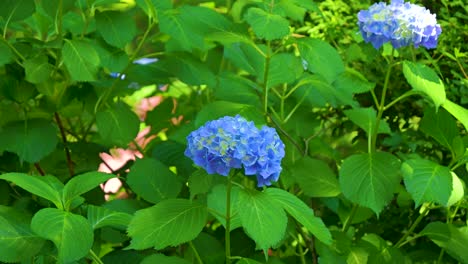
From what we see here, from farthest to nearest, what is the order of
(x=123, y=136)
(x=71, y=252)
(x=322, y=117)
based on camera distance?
(x=322, y=117) < (x=123, y=136) < (x=71, y=252)

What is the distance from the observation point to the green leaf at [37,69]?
236 cm

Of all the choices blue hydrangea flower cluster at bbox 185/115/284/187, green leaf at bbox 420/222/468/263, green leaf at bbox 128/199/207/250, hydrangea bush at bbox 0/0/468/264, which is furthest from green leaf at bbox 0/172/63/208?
green leaf at bbox 420/222/468/263

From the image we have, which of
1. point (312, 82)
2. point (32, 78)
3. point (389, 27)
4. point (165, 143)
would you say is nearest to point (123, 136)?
point (165, 143)

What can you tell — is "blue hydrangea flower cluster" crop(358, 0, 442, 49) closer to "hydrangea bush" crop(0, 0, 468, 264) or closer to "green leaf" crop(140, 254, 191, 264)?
"hydrangea bush" crop(0, 0, 468, 264)

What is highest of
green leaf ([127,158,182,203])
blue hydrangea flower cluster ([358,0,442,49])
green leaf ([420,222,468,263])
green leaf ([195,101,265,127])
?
blue hydrangea flower cluster ([358,0,442,49])

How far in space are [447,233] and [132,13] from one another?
1085mm

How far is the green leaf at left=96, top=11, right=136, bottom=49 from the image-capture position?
96.3 inches

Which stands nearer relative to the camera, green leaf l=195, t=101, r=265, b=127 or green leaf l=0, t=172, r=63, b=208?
green leaf l=0, t=172, r=63, b=208

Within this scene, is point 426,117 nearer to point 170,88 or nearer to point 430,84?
point 430,84

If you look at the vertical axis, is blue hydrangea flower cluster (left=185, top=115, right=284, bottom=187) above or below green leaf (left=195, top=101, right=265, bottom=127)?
above

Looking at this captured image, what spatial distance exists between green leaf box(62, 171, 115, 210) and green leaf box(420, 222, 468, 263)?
84cm

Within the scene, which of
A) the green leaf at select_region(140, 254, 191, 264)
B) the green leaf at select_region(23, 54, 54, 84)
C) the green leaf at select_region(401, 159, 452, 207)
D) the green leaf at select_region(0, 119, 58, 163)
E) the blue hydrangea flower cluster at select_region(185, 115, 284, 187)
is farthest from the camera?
the green leaf at select_region(0, 119, 58, 163)

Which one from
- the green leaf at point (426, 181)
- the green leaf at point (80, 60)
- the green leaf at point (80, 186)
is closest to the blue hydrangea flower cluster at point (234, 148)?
the green leaf at point (80, 186)

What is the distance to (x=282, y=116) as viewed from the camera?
2.49 metres
